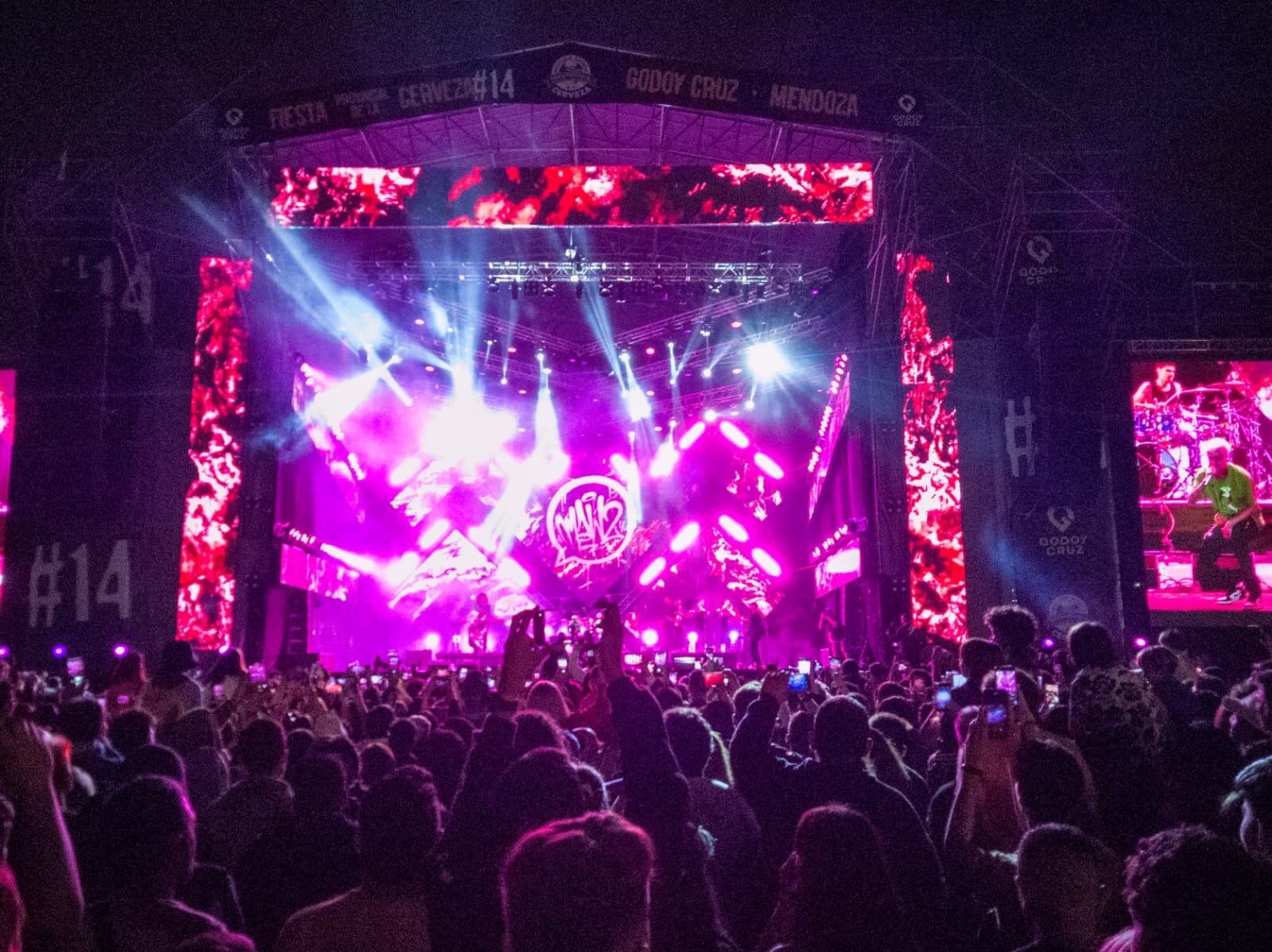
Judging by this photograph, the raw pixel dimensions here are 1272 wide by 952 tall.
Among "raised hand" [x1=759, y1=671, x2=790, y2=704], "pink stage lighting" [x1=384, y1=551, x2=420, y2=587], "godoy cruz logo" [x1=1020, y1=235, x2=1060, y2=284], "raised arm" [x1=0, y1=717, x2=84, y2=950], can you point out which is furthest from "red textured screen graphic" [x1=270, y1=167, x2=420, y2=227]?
"raised arm" [x1=0, y1=717, x2=84, y2=950]

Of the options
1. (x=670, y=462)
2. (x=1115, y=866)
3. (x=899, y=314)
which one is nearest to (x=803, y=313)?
(x=899, y=314)

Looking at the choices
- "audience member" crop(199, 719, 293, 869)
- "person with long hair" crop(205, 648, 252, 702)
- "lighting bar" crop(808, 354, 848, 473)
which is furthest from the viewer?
"lighting bar" crop(808, 354, 848, 473)

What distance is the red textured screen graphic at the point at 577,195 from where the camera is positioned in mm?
15641

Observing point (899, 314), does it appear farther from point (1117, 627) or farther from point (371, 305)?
point (371, 305)

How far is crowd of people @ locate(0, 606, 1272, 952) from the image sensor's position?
185 cm

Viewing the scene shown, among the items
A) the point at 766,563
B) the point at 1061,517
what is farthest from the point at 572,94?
the point at 766,563

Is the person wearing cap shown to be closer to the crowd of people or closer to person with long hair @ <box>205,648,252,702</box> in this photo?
the crowd of people

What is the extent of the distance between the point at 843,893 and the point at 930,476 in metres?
13.3

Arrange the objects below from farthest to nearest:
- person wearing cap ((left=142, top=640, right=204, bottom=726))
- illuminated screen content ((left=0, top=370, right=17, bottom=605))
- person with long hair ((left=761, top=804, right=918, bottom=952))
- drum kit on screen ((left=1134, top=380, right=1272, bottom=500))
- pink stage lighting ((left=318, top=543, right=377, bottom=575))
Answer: pink stage lighting ((left=318, top=543, right=377, bottom=575)), illuminated screen content ((left=0, top=370, right=17, bottom=605)), drum kit on screen ((left=1134, top=380, right=1272, bottom=500)), person wearing cap ((left=142, top=640, right=204, bottom=726)), person with long hair ((left=761, top=804, right=918, bottom=952))

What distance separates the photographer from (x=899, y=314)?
49.9ft

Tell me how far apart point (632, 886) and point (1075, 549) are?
13.6m

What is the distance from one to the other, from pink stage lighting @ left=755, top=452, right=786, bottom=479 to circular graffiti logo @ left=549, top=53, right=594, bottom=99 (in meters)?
11.9

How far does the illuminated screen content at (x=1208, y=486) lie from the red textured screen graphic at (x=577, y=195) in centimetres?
556

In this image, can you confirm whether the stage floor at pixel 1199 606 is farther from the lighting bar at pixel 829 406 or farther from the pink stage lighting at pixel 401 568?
the pink stage lighting at pixel 401 568
